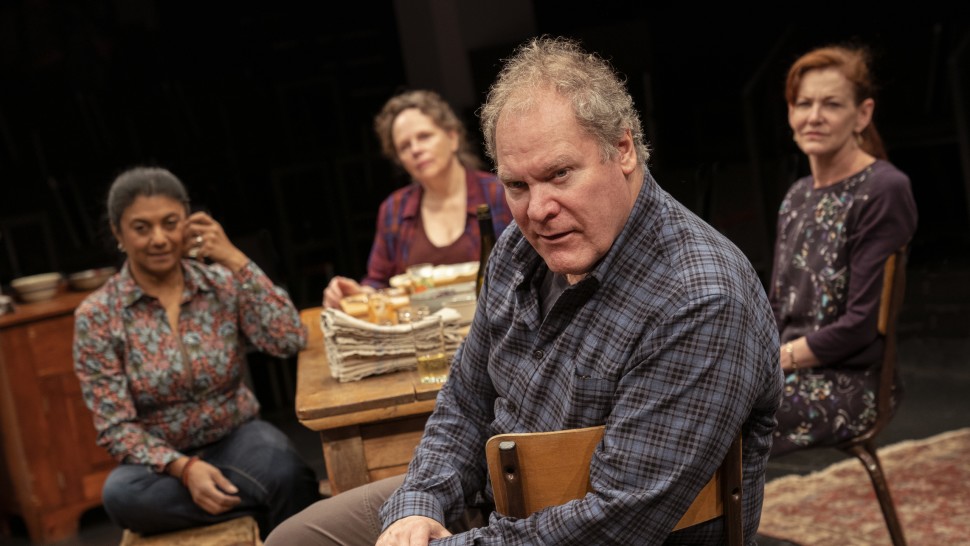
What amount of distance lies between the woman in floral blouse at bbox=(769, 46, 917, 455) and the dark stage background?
1.72 metres

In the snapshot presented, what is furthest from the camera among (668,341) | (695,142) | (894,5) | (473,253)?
(695,142)

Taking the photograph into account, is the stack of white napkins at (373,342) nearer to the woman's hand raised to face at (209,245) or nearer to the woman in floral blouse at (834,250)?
the woman's hand raised to face at (209,245)

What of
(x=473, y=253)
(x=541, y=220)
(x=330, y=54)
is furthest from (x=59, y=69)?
(x=541, y=220)

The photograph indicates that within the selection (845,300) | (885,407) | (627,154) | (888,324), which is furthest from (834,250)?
(627,154)

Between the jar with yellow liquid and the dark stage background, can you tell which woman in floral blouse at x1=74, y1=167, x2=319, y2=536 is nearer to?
the jar with yellow liquid

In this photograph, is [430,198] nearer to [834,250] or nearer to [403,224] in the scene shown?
[403,224]

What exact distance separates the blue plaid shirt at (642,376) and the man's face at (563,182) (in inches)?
1.4

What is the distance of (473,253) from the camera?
385cm

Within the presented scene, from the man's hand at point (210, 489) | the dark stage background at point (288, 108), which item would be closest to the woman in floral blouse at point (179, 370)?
the man's hand at point (210, 489)

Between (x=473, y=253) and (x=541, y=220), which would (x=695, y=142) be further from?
(x=541, y=220)

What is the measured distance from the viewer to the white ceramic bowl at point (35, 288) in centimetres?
459

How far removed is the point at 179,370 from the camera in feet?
9.85

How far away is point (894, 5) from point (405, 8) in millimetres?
2287

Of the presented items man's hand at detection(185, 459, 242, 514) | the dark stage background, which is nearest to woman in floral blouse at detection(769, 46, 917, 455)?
man's hand at detection(185, 459, 242, 514)
